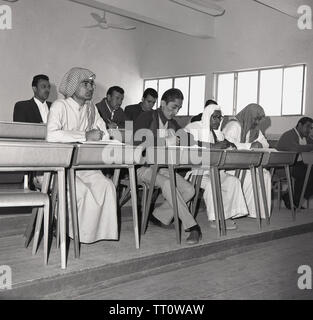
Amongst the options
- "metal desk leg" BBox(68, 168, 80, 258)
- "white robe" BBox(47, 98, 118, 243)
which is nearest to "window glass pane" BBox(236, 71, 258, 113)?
"white robe" BBox(47, 98, 118, 243)

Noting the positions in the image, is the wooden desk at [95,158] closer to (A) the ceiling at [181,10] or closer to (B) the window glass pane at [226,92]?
(A) the ceiling at [181,10]

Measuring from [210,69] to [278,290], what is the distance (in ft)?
22.9

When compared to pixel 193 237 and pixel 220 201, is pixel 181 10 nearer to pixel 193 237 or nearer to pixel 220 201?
pixel 220 201

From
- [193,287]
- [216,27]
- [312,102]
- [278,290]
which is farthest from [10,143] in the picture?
[216,27]

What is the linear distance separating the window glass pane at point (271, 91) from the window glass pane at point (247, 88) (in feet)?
0.46

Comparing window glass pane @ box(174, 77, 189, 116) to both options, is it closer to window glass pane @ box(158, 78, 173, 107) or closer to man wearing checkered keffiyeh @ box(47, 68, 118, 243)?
window glass pane @ box(158, 78, 173, 107)

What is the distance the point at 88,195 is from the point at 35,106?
8.55 feet

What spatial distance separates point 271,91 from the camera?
812 cm

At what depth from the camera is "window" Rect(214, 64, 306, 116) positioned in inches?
305

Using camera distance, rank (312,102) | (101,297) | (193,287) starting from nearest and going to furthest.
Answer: (101,297), (193,287), (312,102)

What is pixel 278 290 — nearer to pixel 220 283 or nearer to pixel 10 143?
pixel 220 283

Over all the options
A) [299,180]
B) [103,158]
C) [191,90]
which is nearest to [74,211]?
[103,158]

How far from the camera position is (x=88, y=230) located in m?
2.88

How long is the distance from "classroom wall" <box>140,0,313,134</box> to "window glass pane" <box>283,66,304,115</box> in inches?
6.0
